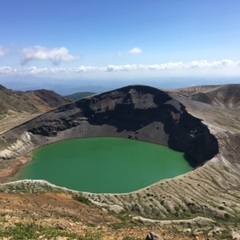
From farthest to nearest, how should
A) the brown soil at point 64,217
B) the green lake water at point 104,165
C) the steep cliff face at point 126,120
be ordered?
the steep cliff face at point 126,120 → the green lake water at point 104,165 → the brown soil at point 64,217

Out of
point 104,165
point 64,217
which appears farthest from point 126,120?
point 64,217

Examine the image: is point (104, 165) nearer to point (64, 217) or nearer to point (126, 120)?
point (126, 120)

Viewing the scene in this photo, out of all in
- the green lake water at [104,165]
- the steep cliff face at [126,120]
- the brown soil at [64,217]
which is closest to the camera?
the brown soil at [64,217]

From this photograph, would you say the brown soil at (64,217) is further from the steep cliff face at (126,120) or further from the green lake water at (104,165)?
the steep cliff face at (126,120)

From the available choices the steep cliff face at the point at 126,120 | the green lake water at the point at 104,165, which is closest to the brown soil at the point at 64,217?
the green lake water at the point at 104,165

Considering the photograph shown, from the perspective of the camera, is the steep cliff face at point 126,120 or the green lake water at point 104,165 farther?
the steep cliff face at point 126,120

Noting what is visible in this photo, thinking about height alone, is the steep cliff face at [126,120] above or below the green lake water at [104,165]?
above

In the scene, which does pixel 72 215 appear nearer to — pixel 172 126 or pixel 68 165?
pixel 68 165
